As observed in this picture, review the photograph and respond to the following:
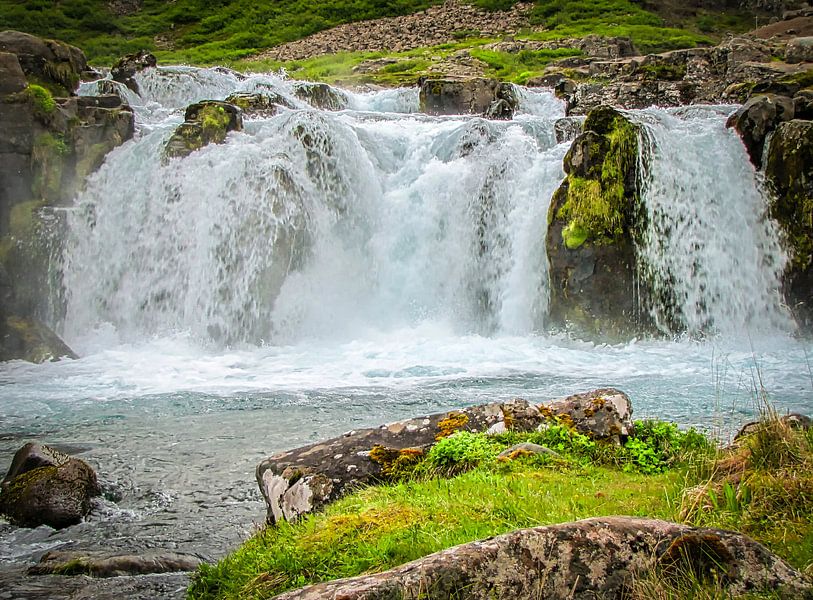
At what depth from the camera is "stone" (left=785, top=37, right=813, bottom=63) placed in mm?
32722

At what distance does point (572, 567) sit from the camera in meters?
3.09

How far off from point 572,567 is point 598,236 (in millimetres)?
15155

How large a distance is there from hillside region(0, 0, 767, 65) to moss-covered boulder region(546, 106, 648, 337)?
30.8m

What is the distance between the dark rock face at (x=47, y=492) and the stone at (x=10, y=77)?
14.1m

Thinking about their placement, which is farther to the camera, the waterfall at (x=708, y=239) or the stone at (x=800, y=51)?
the stone at (x=800, y=51)

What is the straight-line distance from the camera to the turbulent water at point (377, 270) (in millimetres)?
14430

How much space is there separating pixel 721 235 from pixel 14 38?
2281cm

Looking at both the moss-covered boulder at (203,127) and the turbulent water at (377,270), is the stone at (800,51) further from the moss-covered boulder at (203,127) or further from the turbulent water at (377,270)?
the moss-covered boulder at (203,127)

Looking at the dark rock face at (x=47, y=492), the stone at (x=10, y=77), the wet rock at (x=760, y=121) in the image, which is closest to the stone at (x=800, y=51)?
the wet rock at (x=760, y=121)

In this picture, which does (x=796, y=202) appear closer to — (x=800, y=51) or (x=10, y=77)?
(x=800, y=51)

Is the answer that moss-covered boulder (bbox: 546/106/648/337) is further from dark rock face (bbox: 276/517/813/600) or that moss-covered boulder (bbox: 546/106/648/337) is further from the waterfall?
dark rock face (bbox: 276/517/813/600)

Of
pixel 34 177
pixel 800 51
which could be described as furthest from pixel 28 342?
pixel 800 51

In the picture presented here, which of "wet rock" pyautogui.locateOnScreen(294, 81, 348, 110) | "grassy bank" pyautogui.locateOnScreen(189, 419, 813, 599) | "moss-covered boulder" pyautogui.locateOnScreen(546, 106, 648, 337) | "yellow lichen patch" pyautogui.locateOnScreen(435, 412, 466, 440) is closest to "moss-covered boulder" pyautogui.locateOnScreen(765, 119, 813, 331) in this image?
"moss-covered boulder" pyautogui.locateOnScreen(546, 106, 648, 337)

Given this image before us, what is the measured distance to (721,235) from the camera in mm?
18250
